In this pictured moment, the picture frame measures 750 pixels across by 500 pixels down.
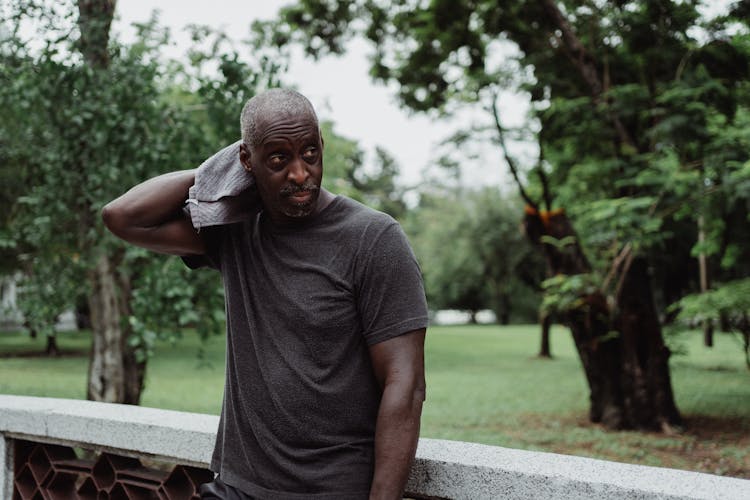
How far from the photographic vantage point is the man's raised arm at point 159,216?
2143 mm

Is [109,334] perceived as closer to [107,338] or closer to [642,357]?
[107,338]

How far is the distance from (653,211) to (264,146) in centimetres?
763

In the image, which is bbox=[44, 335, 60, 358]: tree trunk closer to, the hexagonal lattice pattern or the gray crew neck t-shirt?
the hexagonal lattice pattern

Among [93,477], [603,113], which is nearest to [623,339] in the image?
[603,113]

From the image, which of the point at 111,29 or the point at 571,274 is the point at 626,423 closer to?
the point at 571,274

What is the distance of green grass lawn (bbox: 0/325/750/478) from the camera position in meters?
9.03

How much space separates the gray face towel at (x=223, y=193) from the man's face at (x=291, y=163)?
0.45 ft

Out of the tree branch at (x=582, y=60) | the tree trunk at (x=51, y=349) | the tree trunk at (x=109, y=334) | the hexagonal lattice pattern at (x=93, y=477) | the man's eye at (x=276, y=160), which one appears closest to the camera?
the man's eye at (x=276, y=160)

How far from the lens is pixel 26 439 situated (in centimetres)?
321

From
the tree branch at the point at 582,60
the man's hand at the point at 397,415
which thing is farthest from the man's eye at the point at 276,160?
the tree branch at the point at 582,60

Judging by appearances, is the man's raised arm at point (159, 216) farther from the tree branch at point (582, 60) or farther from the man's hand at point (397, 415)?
the tree branch at point (582, 60)

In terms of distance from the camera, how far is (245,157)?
197 cm

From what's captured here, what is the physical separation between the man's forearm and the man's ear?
682 millimetres

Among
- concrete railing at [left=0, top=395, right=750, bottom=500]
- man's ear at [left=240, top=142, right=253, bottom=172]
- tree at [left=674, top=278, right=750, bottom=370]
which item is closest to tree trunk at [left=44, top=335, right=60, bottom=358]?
tree at [left=674, top=278, right=750, bottom=370]
